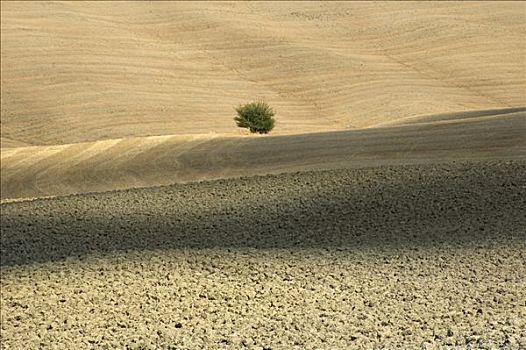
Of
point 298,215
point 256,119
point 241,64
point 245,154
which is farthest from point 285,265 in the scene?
point 241,64

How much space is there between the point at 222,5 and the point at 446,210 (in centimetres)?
3323

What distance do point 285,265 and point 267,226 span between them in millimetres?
1821

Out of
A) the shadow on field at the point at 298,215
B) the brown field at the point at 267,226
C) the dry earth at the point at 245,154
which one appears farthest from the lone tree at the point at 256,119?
the shadow on field at the point at 298,215

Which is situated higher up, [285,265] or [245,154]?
[245,154]

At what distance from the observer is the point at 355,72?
37.4 meters

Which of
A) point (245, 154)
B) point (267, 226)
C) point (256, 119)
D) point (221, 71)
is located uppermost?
point (221, 71)

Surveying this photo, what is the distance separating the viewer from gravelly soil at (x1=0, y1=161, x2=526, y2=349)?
9.11 metres

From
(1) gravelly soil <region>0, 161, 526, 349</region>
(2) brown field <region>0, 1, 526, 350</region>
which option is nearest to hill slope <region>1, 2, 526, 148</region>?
(2) brown field <region>0, 1, 526, 350</region>

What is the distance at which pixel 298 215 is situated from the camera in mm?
13453

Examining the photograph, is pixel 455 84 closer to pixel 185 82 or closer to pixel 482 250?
pixel 185 82

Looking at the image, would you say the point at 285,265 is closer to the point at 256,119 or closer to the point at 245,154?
the point at 245,154

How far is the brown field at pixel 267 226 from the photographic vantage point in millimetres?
9414

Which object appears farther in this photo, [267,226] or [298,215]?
[298,215]

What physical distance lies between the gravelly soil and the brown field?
0.10 feet
